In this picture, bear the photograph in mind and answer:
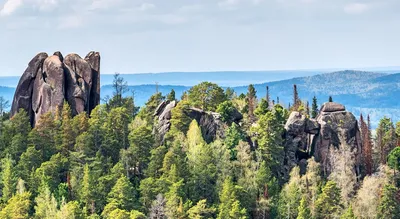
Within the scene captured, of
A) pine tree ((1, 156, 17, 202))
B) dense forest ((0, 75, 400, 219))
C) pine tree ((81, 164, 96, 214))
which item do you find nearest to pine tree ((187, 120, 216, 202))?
dense forest ((0, 75, 400, 219))

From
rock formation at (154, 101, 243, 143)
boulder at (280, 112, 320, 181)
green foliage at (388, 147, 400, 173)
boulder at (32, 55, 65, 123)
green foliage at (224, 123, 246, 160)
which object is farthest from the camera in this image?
boulder at (32, 55, 65, 123)

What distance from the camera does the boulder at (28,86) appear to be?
10712cm

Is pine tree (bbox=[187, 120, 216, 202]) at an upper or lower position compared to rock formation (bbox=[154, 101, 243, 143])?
lower

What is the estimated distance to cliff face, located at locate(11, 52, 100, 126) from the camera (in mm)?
104312

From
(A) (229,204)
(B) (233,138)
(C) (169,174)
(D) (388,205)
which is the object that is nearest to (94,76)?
(B) (233,138)

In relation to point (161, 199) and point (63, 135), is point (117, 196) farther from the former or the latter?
point (63, 135)

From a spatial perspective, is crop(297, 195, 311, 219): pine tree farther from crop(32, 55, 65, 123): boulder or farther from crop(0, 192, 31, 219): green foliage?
crop(32, 55, 65, 123): boulder

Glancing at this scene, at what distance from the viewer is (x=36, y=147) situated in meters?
95.9

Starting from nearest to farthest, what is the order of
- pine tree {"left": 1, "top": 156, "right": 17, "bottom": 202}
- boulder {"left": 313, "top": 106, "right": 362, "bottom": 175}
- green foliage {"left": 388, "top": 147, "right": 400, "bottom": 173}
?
1. pine tree {"left": 1, "top": 156, "right": 17, "bottom": 202}
2. green foliage {"left": 388, "top": 147, "right": 400, "bottom": 173}
3. boulder {"left": 313, "top": 106, "right": 362, "bottom": 175}

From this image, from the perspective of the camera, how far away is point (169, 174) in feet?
294

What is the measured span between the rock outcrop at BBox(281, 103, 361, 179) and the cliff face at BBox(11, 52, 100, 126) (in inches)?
1327

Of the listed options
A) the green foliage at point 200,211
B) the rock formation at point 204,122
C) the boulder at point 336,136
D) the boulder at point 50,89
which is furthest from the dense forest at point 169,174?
the boulder at point 336,136

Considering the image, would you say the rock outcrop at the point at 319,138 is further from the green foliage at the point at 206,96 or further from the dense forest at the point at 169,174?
the green foliage at the point at 206,96

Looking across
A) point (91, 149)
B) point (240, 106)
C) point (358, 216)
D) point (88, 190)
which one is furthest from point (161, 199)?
point (240, 106)
